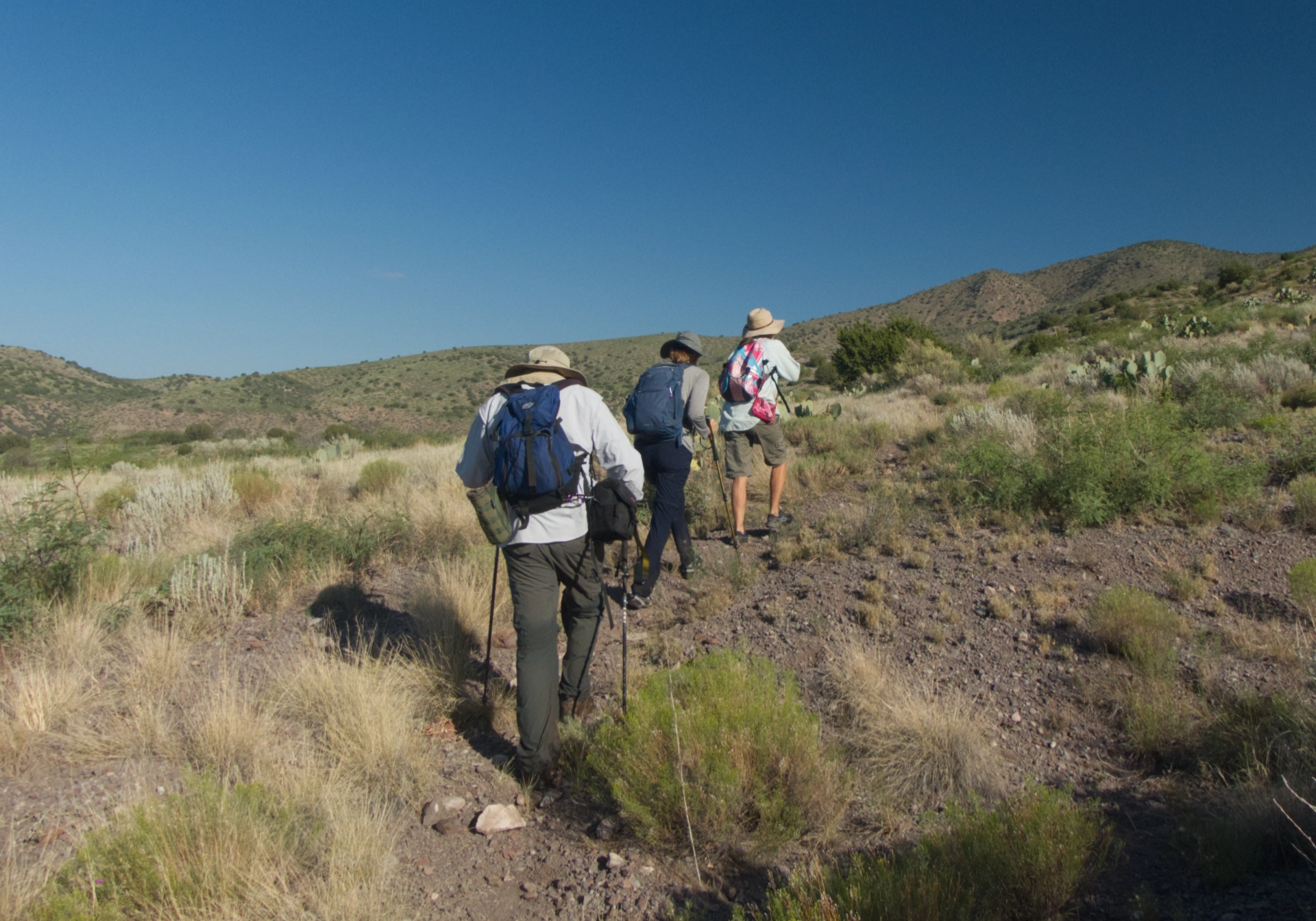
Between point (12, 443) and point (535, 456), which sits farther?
point (12, 443)

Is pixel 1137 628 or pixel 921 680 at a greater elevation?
pixel 1137 628

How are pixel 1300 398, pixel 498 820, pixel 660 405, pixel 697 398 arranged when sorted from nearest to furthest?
pixel 498 820
pixel 660 405
pixel 697 398
pixel 1300 398

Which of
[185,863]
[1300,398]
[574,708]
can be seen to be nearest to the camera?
[185,863]

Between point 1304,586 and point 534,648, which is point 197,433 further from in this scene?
point 1304,586

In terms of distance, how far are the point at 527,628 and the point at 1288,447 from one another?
23.3 ft

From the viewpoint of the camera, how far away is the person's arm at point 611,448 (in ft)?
12.1

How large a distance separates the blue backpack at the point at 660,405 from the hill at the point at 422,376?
25450mm

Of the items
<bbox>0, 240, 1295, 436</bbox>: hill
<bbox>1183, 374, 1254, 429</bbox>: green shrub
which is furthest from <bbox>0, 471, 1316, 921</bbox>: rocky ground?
<bbox>0, 240, 1295, 436</bbox>: hill

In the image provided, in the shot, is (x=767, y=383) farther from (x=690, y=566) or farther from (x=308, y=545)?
(x=308, y=545)

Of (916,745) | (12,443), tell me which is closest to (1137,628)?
(916,745)

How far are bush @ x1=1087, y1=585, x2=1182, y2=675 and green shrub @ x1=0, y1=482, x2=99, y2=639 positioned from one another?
24.0ft

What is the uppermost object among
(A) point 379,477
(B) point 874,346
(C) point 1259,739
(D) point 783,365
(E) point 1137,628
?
(B) point 874,346

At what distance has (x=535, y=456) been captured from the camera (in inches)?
134

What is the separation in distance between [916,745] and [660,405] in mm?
3014
